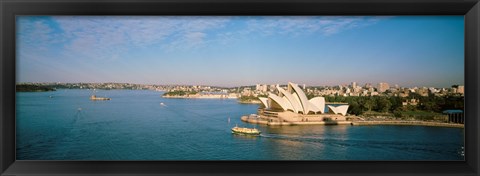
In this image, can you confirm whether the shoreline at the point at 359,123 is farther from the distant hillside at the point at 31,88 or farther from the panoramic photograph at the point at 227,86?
the distant hillside at the point at 31,88

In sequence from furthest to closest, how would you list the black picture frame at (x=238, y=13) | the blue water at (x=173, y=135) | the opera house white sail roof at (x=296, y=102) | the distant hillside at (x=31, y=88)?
the opera house white sail roof at (x=296, y=102) → the blue water at (x=173, y=135) → the distant hillside at (x=31, y=88) → the black picture frame at (x=238, y=13)

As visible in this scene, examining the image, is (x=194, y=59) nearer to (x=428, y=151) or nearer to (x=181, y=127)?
(x=181, y=127)

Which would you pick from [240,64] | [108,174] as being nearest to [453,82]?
[240,64]

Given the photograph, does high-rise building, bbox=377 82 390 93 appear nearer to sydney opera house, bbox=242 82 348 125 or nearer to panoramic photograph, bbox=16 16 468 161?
panoramic photograph, bbox=16 16 468 161

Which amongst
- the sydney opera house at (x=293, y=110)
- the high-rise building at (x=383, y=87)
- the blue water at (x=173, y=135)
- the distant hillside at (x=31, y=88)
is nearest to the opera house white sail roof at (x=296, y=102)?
the sydney opera house at (x=293, y=110)

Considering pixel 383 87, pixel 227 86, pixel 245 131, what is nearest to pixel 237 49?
pixel 227 86

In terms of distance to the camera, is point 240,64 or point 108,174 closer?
point 108,174

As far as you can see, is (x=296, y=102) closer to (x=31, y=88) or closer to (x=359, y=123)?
(x=359, y=123)
